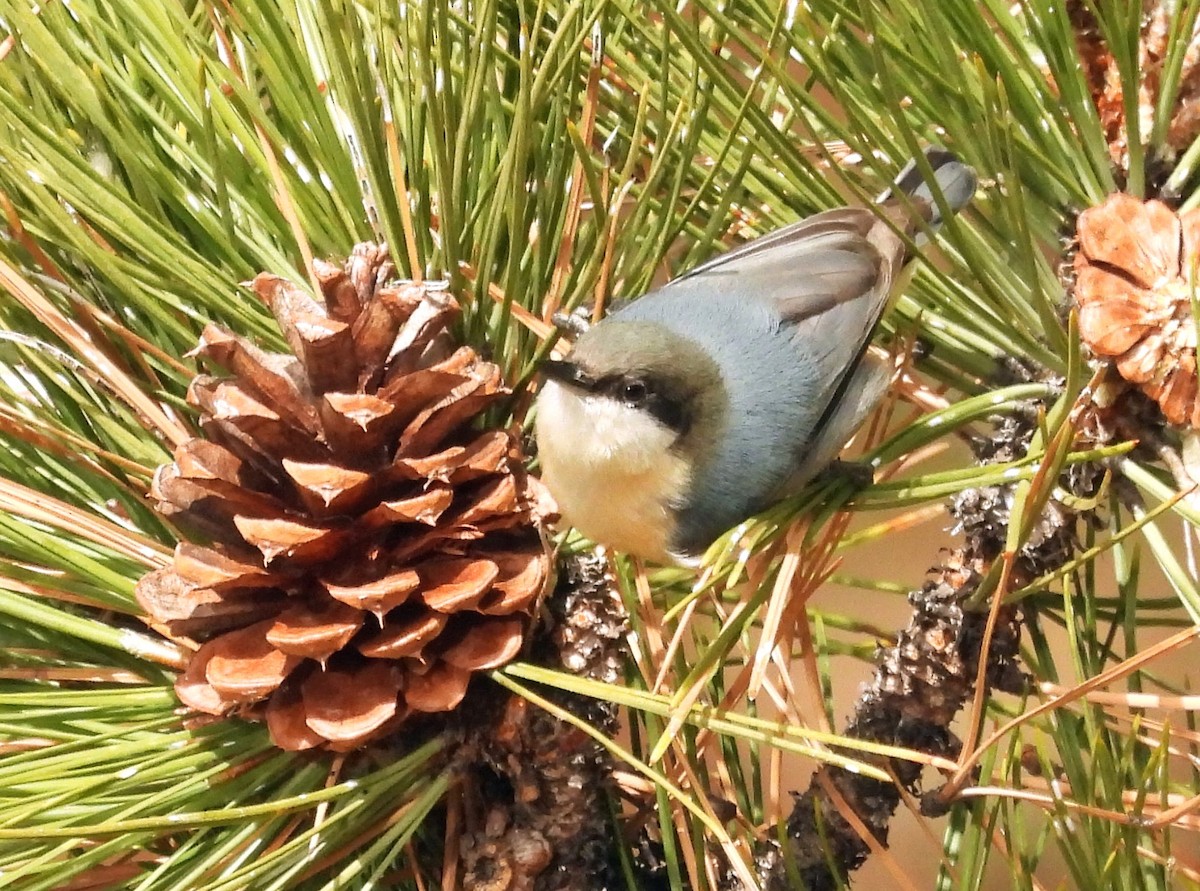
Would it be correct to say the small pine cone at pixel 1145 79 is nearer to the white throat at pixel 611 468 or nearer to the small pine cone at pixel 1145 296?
the small pine cone at pixel 1145 296

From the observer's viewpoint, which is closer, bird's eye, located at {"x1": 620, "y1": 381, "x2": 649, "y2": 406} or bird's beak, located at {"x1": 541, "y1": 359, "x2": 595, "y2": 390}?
bird's beak, located at {"x1": 541, "y1": 359, "x2": 595, "y2": 390}

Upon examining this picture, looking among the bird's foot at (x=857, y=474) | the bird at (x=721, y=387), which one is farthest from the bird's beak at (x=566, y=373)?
the bird's foot at (x=857, y=474)

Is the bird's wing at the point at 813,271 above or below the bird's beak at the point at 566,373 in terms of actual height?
above

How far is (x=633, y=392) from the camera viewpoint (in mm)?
585

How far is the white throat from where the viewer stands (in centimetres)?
47

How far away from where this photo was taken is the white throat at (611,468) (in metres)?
0.47

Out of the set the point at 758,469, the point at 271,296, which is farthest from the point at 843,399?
the point at 271,296

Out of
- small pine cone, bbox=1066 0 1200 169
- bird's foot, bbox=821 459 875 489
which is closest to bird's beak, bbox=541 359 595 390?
bird's foot, bbox=821 459 875 489

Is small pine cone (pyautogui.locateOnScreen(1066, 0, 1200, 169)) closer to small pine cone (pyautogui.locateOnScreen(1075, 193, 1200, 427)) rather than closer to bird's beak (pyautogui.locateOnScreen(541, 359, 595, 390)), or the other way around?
small pine cone (pyautogui.locateOnScreen(1075, 193, 1200, 427))

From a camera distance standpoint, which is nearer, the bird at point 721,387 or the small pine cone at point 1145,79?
the small pine cone at point 1145,79

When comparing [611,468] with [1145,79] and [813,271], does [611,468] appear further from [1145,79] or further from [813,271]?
[1145,79]

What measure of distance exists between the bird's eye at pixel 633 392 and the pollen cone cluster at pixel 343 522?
0.16 meters

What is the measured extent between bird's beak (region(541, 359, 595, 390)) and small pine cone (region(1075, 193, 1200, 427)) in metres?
0.22

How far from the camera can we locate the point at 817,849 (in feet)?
1.54
